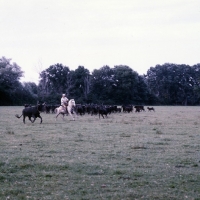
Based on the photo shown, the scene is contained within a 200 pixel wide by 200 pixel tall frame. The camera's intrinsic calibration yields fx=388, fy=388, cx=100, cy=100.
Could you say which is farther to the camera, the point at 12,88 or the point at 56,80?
the point at 56,80

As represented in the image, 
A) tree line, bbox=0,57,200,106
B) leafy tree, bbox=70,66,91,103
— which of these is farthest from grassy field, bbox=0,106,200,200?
leafy tree, bbox=70,66,91,103

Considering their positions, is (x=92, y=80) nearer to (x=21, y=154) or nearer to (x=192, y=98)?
(x=192, y=98)

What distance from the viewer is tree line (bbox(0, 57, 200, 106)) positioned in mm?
84938

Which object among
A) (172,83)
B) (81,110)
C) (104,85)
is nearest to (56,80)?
(104,85)

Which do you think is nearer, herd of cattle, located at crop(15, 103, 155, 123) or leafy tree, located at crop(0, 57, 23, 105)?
herd of cattle, located at crop(15, 103, 155, 123)

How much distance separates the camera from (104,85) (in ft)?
321

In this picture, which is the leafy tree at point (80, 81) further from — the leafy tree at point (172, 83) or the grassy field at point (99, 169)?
the grassy field at point (99, 169)

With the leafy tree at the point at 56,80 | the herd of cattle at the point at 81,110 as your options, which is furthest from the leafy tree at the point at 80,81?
the herd of cattle at the point at 81,110

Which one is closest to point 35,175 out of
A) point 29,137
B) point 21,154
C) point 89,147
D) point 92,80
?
point 21,154

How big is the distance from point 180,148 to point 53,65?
261ft

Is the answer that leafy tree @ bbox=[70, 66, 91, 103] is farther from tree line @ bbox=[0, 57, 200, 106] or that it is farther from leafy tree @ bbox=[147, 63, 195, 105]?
leafy tree @ bbox=[147, 63, 195, 105]

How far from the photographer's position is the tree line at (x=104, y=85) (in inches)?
3344

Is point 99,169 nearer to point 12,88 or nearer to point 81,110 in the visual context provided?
point 81,110

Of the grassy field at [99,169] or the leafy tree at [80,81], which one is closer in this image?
the grassy field at [99,169]
